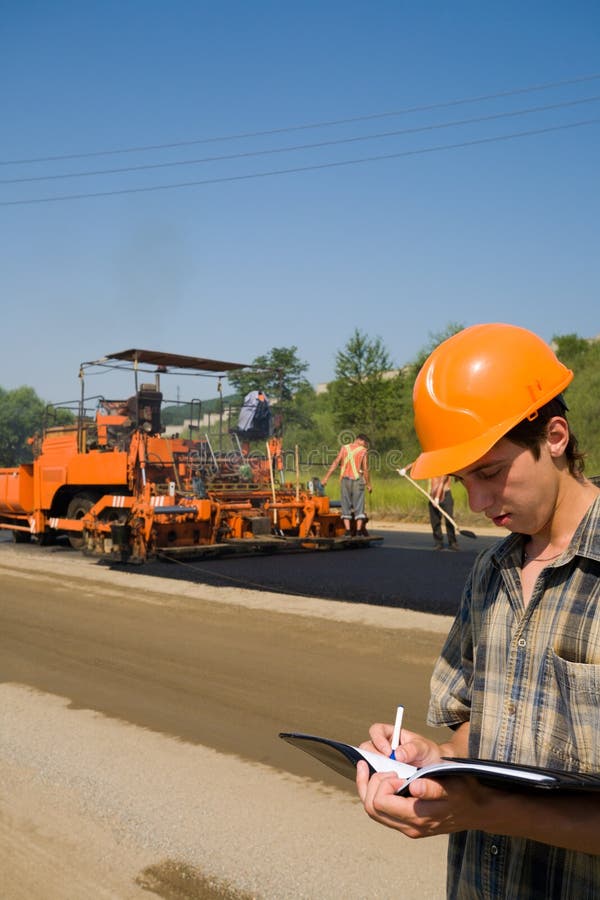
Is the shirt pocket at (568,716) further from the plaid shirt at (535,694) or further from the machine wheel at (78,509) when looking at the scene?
the machine wheel at (78,509)

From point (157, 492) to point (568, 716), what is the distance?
1175 centimetres

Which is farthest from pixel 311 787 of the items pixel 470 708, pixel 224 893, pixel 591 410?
pixel 591 410

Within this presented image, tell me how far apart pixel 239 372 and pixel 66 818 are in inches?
422

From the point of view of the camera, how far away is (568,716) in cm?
147

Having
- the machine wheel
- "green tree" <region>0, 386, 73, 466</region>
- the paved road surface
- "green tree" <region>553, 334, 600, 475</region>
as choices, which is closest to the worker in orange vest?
the paved road surface

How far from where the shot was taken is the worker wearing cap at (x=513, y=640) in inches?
54.8

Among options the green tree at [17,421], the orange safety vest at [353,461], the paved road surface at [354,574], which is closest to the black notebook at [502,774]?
the paved road surface at [354,574]

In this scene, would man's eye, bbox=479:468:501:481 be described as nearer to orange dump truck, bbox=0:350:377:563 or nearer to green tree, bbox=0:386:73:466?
orange dump truck, bbox=0:350:377:563

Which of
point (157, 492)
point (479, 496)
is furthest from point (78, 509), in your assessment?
point (479, 496)

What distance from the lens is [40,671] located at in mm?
6246

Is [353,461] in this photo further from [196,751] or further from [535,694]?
[535,694]

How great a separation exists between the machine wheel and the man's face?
13.3 meters

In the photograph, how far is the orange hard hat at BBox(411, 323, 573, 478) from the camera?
5.32 feet

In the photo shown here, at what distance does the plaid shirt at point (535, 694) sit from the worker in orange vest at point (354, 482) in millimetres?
12406
